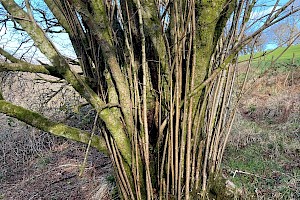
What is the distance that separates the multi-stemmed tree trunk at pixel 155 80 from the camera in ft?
5.57

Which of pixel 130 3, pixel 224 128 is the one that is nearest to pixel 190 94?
pixel 224 128

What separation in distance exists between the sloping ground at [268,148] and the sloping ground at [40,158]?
1964 mm

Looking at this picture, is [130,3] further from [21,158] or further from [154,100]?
[21,158]

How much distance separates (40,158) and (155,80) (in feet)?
16.6

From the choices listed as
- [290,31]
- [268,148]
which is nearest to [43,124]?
[290,31]

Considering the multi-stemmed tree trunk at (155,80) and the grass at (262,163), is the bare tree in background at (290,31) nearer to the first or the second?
the multi-stemmed tree trunk at (155,80)

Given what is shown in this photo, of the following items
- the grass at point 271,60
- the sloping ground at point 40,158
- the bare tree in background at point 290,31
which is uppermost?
the bare tree in background at point 290,31

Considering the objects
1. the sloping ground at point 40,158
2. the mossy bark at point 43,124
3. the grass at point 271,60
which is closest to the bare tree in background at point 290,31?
the grass at point 271,60

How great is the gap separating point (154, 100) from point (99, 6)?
68cm

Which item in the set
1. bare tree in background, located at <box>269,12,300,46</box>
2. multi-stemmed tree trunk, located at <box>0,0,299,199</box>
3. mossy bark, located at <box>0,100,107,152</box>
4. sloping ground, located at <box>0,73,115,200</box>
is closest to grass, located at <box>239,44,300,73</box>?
bare tree in background, located at <box>269,12,300,46</box>

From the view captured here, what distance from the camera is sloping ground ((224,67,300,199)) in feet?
10.7

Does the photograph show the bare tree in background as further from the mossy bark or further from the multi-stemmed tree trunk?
the mossy bark

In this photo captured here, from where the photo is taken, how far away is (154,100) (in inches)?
75.7

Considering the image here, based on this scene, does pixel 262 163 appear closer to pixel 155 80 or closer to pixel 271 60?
pixel 271 60
